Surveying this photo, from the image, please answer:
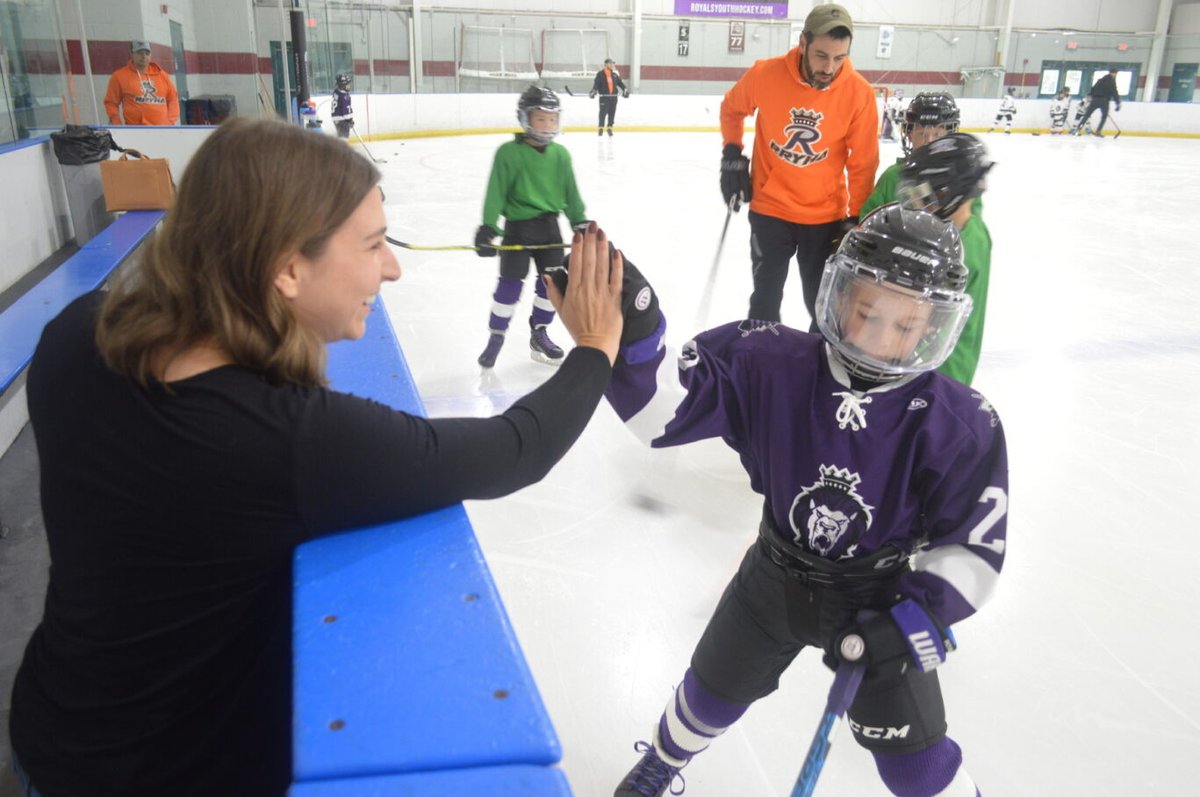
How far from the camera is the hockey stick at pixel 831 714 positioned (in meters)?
1.19

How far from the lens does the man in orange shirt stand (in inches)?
284

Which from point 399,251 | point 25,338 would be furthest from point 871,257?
point 399,251

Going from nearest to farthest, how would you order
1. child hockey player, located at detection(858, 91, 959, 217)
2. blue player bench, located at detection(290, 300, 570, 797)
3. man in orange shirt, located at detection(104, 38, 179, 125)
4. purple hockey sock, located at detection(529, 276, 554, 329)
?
1. blue player bench, located at detection(290, 300, 570, 797)
2. child hockey player, located at detection(858, 91, 959, 217)
3. purple hockey sock, located at detection(529, 276, 554, 329)
4. man in orange shirt, located at detection(104, 38, 179, 125)

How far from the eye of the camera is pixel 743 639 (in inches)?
55.1

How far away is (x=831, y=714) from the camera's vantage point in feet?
3.92

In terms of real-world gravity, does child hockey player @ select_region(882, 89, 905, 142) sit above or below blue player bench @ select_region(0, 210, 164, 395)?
above

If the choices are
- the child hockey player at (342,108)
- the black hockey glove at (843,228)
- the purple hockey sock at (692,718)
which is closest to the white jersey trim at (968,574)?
the purple hockey sock at (692,718)

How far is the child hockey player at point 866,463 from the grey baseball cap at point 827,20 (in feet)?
5.50

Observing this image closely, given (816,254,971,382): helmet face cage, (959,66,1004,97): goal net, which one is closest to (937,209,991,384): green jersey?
(816,254,971,382): helmet face cage

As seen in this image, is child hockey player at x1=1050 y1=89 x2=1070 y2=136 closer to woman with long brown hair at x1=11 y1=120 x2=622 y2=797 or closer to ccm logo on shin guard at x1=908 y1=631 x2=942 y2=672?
ccm logo on shin guard at x1=908 y1=631 x2=942 y2=672

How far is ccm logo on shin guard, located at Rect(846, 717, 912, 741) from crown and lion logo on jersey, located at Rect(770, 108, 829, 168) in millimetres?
2115

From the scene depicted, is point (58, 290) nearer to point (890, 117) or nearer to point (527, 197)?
point (527, 197)

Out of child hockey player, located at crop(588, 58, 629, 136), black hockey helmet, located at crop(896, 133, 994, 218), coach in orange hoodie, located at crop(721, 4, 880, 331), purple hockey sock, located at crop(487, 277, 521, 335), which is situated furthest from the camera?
child hockey player, located at crop(588, 58, 629, 136)

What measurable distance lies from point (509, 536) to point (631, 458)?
0.65 metres
